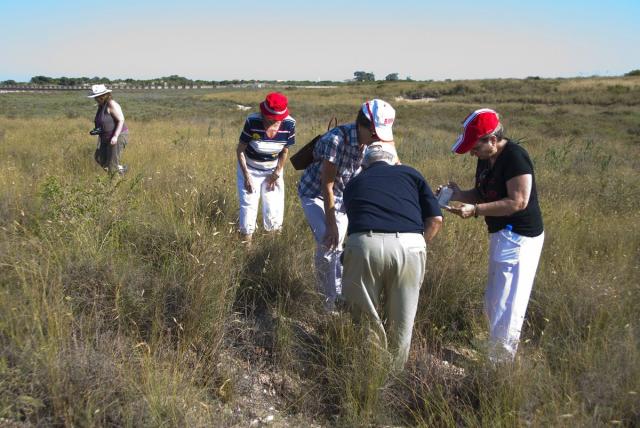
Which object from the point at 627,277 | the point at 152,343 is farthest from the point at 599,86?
the point at 152,343

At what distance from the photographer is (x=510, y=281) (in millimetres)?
3059

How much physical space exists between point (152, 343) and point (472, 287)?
2.36 m

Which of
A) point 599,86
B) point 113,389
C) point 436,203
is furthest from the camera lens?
point 599,86

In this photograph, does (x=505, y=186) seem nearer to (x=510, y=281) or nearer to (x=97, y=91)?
(x=510, y=281)

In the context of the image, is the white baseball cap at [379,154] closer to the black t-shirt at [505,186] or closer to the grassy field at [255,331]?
the black t-shirt at [505,186]

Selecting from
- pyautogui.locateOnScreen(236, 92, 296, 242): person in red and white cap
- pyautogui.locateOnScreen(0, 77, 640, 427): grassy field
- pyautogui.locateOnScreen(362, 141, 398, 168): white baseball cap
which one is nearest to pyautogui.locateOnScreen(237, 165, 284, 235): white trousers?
pyautogui.locateOnScreen(236, 92, 296, 242): person in red and white cap

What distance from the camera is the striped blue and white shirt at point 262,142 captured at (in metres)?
4.66

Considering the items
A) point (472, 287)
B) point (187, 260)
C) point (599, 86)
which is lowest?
point (472, 287)

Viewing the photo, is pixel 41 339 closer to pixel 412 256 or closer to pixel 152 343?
pixel 152 343

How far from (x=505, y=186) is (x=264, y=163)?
7.83 ft

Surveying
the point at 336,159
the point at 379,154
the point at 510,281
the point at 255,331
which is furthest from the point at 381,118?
the point at 255,331

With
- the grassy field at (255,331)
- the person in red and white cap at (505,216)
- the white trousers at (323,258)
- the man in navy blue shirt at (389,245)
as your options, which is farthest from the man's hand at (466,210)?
the white trousers at (323,258)

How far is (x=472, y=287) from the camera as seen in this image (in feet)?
12.7

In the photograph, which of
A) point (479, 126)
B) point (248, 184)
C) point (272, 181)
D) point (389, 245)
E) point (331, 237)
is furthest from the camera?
point (272, 181)
